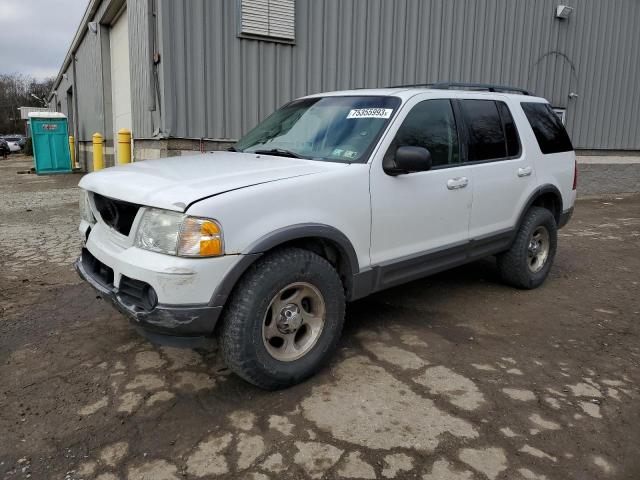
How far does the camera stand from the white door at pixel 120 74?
37.6 ft

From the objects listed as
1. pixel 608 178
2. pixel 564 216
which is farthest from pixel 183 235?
pixel 608 178

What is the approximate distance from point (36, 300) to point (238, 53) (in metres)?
5.17

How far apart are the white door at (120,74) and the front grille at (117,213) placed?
8588 mm

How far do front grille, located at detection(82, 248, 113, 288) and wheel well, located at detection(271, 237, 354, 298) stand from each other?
1.13m

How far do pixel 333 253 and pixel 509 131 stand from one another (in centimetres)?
233

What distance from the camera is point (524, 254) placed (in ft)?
16.3

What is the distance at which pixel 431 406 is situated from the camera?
3.01 m

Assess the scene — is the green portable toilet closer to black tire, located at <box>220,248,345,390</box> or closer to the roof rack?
the roof rack

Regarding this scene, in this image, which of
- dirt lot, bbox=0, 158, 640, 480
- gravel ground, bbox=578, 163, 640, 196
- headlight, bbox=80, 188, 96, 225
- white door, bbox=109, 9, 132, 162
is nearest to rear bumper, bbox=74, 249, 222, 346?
dirt lot, bbox=0, 158, 640, 480

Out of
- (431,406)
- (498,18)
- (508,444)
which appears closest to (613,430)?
(508,444)

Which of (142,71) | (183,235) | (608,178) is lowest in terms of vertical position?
(608,178)

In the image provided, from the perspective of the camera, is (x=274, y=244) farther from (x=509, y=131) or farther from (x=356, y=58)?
(x=356, y=58)

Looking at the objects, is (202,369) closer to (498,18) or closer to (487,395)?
(487,395)

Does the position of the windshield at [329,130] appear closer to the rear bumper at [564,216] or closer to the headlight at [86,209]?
the headlight at [86,209]
